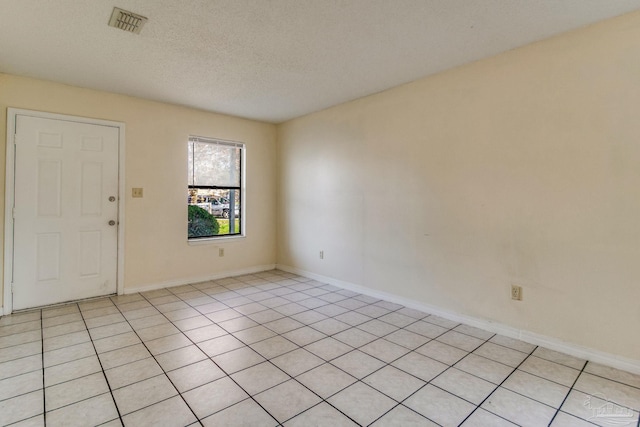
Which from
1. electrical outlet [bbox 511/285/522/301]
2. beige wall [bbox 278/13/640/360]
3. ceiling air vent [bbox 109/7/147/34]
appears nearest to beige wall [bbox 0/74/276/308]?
ceiling air vent [bbox 109/7/147/34]

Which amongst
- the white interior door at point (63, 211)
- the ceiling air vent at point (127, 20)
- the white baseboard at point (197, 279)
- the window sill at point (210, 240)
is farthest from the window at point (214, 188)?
the ceiling air vent at point (127, 20)

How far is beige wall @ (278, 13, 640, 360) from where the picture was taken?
2.22 metres

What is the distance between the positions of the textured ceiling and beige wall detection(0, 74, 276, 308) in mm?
224

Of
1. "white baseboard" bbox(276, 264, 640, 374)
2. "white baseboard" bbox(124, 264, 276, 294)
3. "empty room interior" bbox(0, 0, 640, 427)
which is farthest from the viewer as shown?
"white baseboard" bbox(124, 264, 276, 294)

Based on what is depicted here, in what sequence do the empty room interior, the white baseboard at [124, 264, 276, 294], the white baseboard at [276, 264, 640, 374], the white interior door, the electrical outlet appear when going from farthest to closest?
the white baseboard at [124, 264, 276, 294], the white interior door, the electrical outlet, the white baseboard at [276, 264, 640, 374], the empty room interior

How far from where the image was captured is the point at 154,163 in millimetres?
4066

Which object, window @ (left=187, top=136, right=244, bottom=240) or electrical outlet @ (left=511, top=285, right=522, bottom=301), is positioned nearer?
electrical outlet @ (left=511, top=285, right=522, bottom=301)

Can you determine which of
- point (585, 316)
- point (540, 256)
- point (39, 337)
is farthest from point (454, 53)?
point (39, 337)

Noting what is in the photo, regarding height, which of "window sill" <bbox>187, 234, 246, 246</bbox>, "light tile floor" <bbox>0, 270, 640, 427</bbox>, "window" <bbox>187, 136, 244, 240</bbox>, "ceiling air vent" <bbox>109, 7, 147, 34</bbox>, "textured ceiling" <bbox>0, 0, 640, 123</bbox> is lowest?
"light tile floor" <bbox>0, 270, 640, 427</bbox>

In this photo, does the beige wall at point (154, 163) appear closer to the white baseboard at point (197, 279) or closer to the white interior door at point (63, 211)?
A: the white baseboard at point (197, 279)

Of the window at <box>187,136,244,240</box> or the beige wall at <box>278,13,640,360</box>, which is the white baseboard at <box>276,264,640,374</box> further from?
the window at <box>187,136,244,240</box>

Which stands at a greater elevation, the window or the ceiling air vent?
the ceiling air vent

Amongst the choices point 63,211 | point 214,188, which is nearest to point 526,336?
point 214,188

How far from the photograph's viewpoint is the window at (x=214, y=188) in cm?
451
